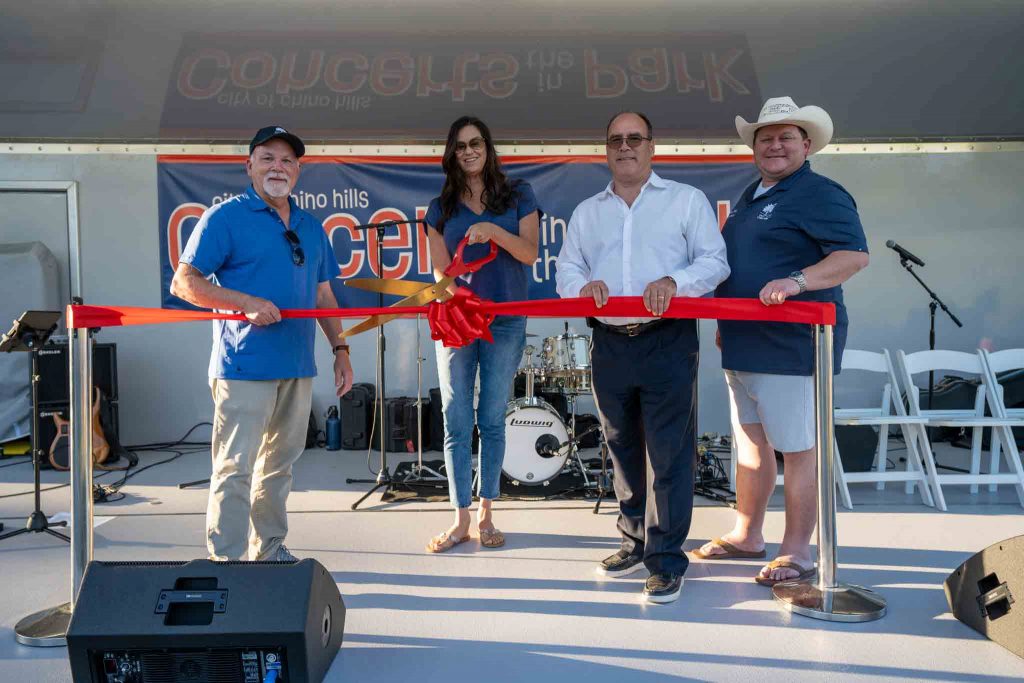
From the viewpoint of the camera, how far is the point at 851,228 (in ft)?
9.50

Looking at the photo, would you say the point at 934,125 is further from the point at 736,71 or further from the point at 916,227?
the point at 736,71

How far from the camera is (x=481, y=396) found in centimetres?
349

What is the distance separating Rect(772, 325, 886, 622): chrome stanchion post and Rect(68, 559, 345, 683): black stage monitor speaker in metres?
1.74

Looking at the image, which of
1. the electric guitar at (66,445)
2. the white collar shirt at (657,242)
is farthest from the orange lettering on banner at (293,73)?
the white collar shirt at (657,242)

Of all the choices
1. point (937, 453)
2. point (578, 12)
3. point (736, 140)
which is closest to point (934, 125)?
point (736, 140)

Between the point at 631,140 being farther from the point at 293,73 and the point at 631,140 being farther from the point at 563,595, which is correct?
the point at 293,73

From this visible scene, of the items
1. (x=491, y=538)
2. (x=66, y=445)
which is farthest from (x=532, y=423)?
(x=66, y=445)

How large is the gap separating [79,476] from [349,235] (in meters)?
4.14

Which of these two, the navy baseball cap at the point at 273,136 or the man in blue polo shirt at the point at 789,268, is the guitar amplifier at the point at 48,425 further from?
the man in blue polo shirt at the point at 789,268

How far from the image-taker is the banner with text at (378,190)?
6.40 metres

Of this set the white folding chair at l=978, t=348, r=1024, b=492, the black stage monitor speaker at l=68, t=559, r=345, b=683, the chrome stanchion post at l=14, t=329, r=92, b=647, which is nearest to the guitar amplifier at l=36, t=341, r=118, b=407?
the chrome stanchion post at l=14, t=329, r=92, b=647

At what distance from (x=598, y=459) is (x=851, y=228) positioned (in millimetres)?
2925

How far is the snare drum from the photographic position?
502 centimetres

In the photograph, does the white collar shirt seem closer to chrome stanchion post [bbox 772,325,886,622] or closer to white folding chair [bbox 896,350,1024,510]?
chrome stanchion post [bbox 772,325,886,622]
